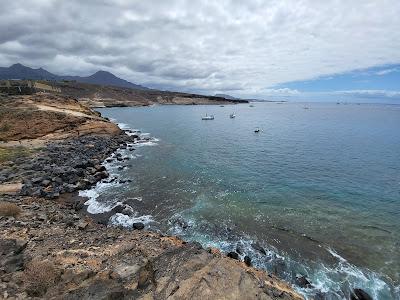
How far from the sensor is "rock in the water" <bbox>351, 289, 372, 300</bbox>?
18141 mm

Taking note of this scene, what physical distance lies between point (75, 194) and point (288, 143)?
50.1 m

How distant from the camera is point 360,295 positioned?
720 inches

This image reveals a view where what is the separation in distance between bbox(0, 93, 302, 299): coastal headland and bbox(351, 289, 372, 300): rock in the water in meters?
4.45

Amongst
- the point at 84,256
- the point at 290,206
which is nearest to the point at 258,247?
the point at 290,206

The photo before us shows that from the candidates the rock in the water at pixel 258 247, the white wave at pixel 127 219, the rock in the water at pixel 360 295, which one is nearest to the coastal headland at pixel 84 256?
the white wave at pixel 127 219

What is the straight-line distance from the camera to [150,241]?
810 inches

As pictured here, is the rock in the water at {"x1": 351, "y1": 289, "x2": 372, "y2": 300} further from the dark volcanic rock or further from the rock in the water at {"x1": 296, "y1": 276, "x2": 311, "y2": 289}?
the dark volcanic rock

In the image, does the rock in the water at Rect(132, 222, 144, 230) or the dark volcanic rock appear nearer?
the dark volcanic rock

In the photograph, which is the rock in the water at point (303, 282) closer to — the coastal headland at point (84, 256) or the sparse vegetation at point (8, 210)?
the coastal headland at point (84, 256)

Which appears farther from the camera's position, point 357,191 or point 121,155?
point 121,155

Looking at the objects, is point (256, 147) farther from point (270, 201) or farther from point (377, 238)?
point (377, 238)

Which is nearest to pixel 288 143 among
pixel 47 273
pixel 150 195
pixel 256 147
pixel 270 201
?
pixel 256 147

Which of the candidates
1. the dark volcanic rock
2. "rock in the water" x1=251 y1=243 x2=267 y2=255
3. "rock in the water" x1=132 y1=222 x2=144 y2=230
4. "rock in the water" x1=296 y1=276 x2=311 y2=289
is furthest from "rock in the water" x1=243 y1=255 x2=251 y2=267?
the dark volcanic rock

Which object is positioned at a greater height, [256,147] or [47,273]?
[47,273]
